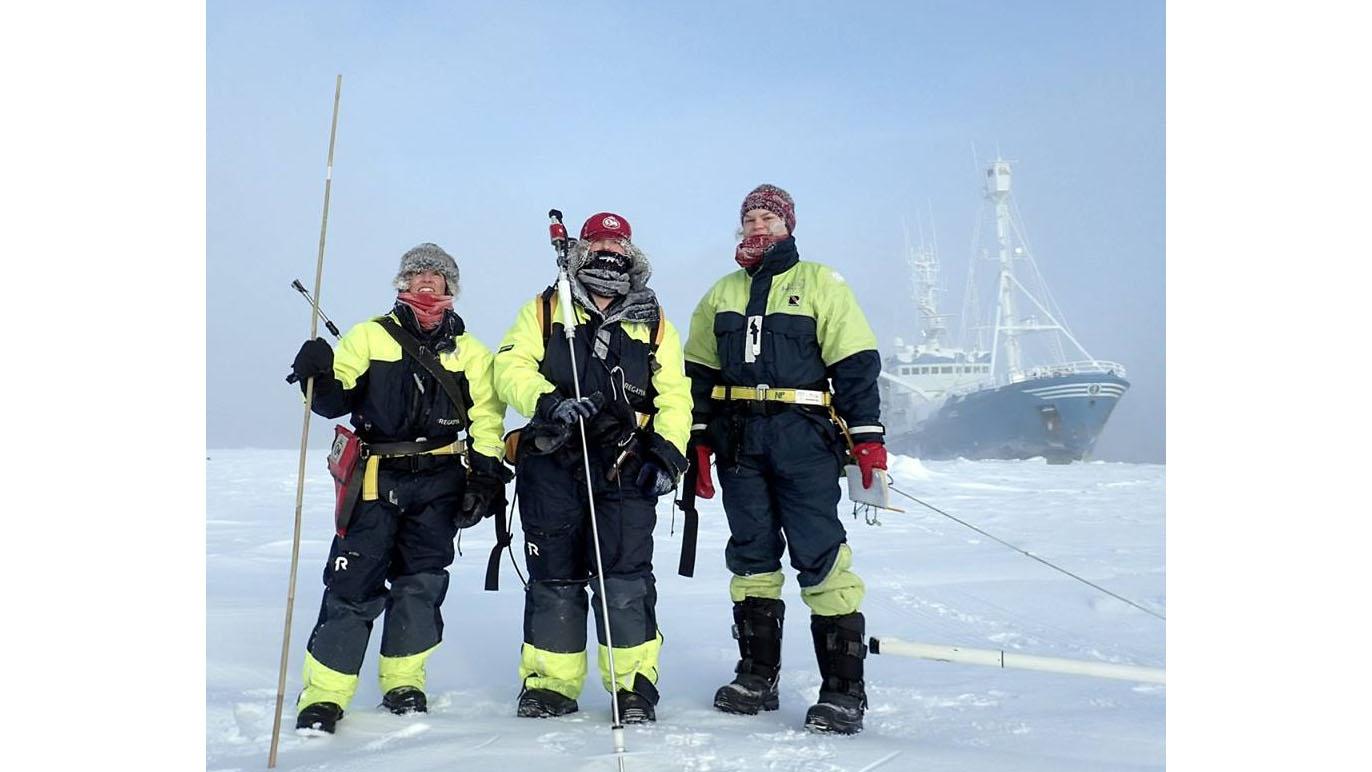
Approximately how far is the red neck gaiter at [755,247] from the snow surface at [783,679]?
187 cm

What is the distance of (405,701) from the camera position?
11.8 feet

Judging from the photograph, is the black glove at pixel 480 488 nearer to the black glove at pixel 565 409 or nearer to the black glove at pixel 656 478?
the black glove at pixel 565 409

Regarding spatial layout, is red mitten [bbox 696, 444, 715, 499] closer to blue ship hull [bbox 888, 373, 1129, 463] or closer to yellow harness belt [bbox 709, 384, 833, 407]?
yellow harness belt [bbox 709, 384, 833, 407]

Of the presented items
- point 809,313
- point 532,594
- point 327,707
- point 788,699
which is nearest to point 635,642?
point 532,594

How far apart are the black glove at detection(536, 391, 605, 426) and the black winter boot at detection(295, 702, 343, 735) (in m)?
1.34

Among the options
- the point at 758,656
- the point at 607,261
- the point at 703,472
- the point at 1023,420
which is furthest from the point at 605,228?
the point at 1023,420

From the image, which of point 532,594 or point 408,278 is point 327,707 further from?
point 408,278

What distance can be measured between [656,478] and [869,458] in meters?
0.86

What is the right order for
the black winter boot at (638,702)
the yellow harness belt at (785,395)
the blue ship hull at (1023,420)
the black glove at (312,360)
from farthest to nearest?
1. the blue ship hull at (1023,420)
2. the yellow harness belt at (785,395)
3. the black winter boot at (638,702)
4. the black glove at (312,360)

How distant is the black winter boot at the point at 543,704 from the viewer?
3.50 m

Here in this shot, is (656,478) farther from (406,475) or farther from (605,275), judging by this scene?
(406,475)

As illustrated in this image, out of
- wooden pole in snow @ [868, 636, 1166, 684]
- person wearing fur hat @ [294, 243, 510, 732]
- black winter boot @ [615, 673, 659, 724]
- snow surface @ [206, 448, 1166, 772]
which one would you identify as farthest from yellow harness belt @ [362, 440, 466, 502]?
wooden pole in snow @ [868, 636, 1166, 684]

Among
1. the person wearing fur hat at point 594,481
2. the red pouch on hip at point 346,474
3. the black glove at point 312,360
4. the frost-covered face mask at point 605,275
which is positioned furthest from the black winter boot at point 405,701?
the frost-covered face mask at point 605,275

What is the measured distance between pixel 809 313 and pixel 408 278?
1671 mm
